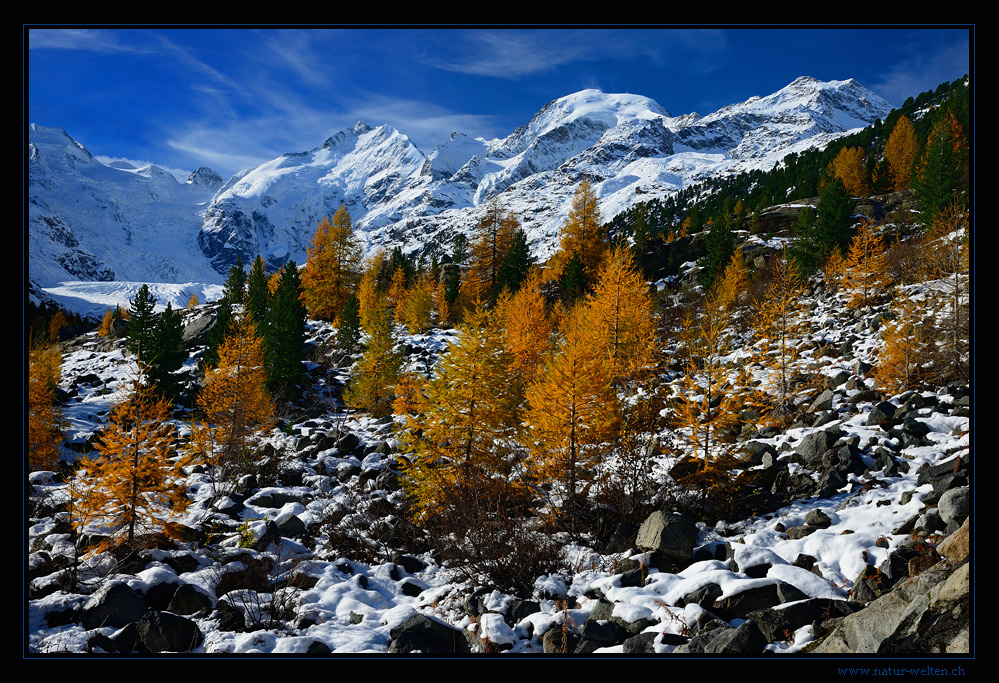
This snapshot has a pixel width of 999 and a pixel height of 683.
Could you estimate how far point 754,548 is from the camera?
33.5 feet

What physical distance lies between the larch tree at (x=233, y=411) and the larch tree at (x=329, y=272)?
1831cm

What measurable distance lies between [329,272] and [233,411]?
2830 centimetres

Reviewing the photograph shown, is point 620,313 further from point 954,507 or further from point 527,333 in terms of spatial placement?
point 954,507

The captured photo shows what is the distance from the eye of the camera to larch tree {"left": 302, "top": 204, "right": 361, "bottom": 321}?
4972 centimetres

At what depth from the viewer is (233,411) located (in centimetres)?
2450

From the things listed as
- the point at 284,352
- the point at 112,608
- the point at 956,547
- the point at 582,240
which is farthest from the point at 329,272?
the point at 956,547

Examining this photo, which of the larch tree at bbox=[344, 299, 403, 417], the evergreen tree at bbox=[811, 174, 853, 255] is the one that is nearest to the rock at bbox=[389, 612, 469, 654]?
the larch tree at bbox=[344, 299, 403, 417]

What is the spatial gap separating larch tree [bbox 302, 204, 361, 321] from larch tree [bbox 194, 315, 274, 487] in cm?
1831

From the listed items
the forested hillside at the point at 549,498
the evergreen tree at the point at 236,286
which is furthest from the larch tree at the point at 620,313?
the evergreen tree at the point at 236,286

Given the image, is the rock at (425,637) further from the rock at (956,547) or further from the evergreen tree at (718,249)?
the evergreen tree at (718,249)
